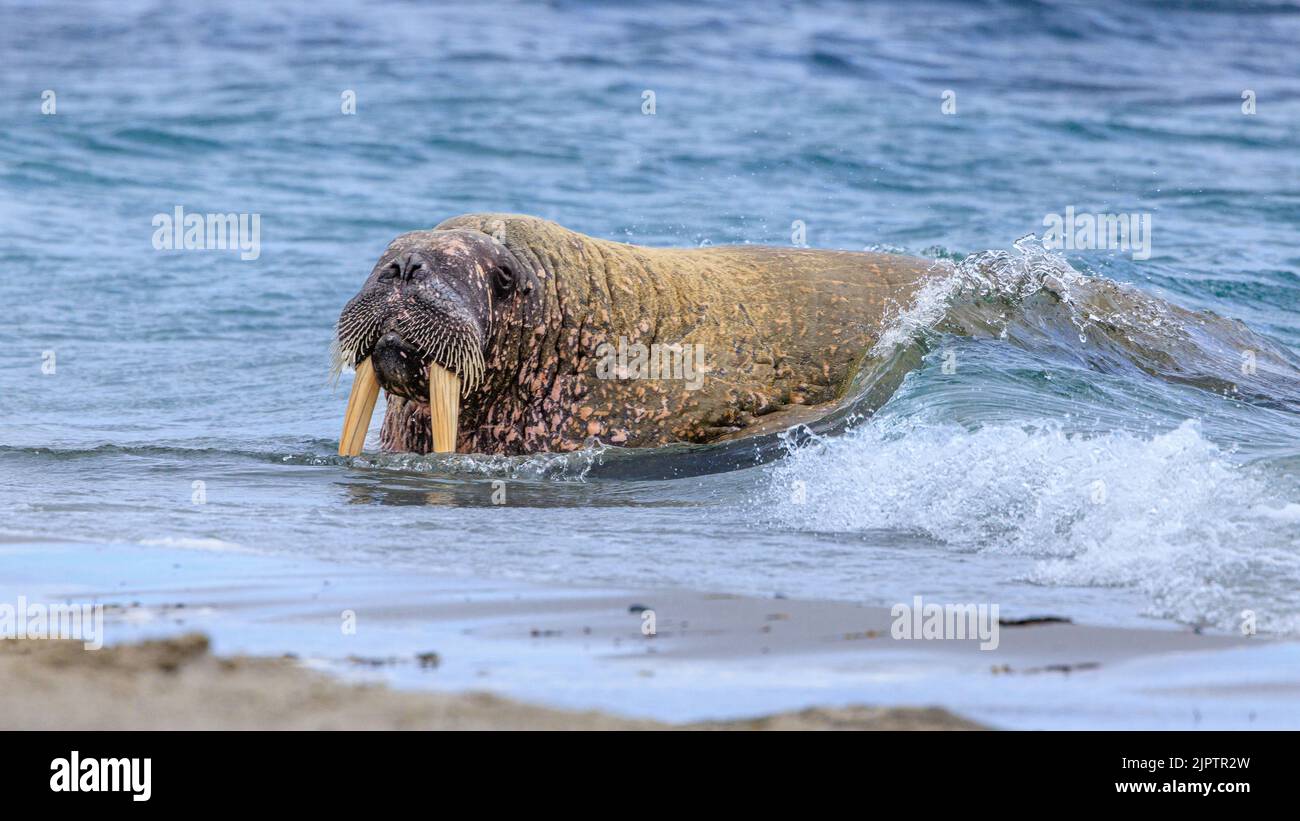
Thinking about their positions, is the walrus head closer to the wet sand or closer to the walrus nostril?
the walrus nostril

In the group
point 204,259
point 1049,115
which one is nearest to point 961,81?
point 1049,115

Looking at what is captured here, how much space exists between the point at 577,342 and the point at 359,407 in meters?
1.23

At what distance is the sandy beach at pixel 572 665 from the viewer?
397cm

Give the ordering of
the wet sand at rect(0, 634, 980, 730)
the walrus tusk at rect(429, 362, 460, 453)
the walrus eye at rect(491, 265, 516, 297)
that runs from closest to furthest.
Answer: the wet sand at rect(0, 634, 980, 730) < the walrus tusk at rect(429, 362, 460, 453) < the walrus eye at rect(491, 265, 516, 297)

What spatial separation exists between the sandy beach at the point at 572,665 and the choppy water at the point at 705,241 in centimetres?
43

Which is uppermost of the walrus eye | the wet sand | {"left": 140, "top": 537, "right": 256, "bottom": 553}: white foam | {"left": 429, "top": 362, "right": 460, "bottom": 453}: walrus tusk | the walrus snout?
the walrus eye

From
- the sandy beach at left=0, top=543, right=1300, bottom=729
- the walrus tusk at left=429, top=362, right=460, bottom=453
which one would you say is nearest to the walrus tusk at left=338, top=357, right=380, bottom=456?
the walrus tusk at left=429, top=362, right=460, bottom=453

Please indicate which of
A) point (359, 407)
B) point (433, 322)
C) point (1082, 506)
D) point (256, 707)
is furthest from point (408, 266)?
point (256, 707)

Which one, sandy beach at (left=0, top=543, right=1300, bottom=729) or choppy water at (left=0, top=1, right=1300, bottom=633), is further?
choppy water at (left=0, top=1, right=1300, bottom=633)

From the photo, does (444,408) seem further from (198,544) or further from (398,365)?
(198,544)

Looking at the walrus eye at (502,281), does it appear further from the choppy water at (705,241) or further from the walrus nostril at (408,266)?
the choppy water at (705,241)

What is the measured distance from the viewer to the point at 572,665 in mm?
4477

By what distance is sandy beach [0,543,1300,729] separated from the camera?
3973 mm
